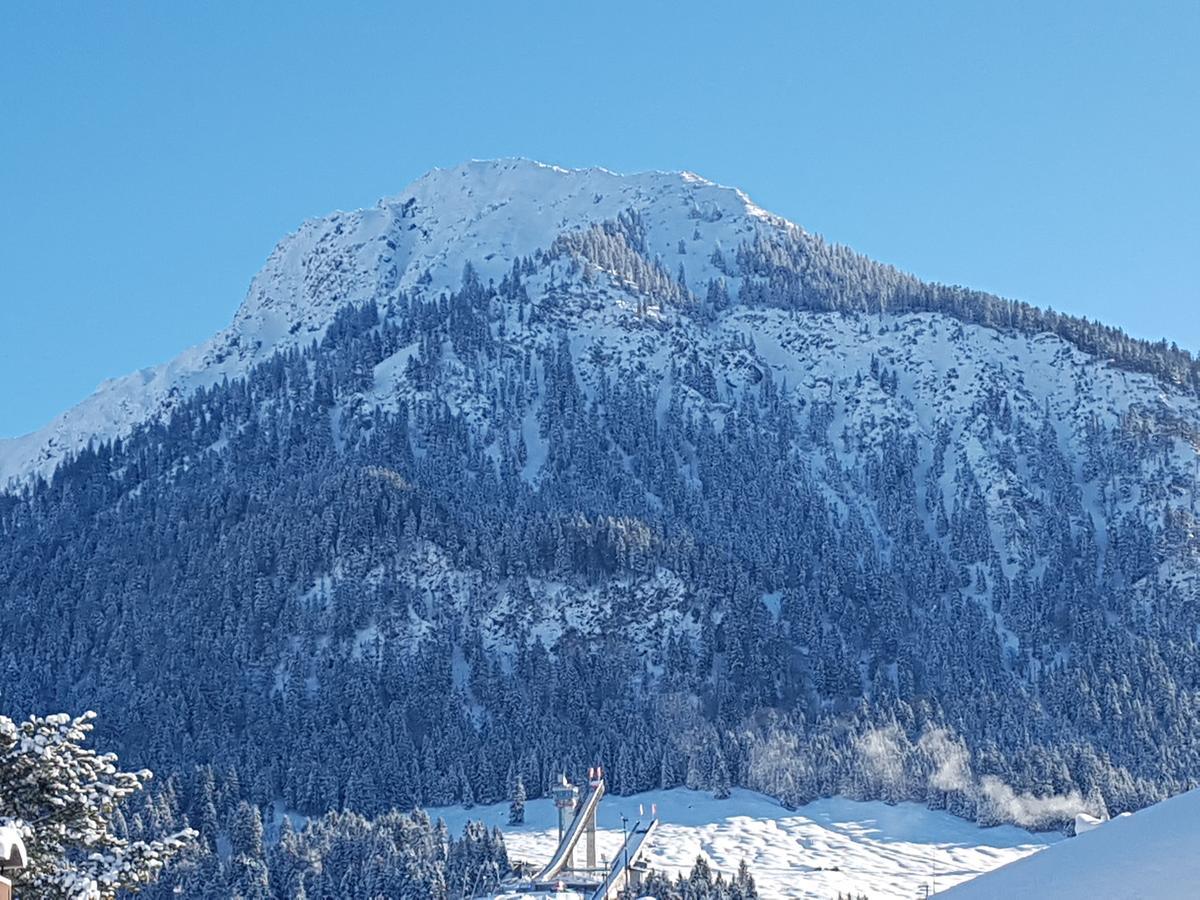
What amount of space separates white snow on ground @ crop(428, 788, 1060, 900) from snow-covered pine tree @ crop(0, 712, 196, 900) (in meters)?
120

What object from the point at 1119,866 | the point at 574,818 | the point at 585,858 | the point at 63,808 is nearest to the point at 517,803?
the point at 585,858

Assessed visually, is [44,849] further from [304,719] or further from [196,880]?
[304,719]

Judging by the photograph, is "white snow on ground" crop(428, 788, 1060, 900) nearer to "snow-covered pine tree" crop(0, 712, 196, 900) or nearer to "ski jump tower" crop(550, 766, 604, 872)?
"ski jump tower" crop(550, 766, 604, 872)

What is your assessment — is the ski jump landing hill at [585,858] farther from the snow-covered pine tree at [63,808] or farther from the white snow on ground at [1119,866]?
the white snow on ground at [1119,866]

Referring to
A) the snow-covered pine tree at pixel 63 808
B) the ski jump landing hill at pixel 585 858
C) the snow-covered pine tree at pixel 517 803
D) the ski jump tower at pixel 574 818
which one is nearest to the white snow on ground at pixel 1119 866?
the snow-covered pine tree at pixel 63 808

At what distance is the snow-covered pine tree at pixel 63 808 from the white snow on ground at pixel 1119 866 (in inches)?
560

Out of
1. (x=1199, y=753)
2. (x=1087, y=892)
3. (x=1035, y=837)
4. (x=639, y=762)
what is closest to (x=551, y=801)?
(x=639, y=762)

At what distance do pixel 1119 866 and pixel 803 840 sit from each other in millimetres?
151167

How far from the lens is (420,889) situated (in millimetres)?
142125

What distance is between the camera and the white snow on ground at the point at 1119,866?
16469mm

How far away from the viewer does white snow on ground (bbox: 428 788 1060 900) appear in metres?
151

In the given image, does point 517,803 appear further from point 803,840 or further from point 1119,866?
point 1119,866

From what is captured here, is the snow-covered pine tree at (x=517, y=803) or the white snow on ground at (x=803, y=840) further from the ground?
the snow-covered pine tree at (x=517, y=803)

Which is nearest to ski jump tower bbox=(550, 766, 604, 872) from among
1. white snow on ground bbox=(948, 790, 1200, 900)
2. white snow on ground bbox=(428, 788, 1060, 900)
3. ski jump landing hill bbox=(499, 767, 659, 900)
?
ski jump landing hill bbox=(499, 767, 659, 900)
